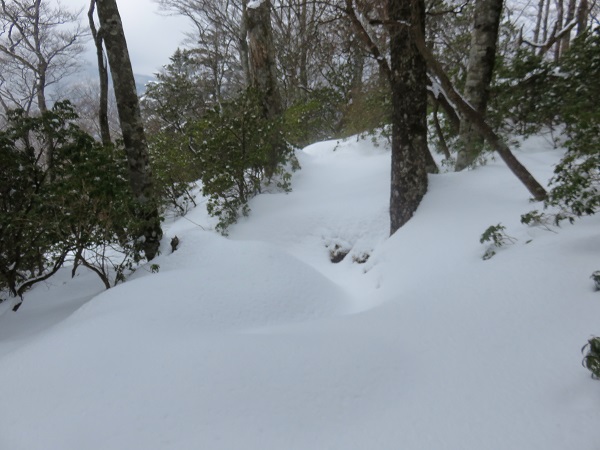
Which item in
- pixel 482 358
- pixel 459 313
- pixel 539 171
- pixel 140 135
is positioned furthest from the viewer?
pixel 140 135

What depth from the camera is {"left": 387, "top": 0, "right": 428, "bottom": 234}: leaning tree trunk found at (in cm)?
352

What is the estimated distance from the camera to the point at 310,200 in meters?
6.20

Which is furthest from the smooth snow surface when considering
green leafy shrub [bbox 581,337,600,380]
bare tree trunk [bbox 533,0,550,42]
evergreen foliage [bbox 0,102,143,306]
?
bare tree trunk [bbox 533,0,550,42]

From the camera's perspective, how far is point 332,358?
73.4 inches

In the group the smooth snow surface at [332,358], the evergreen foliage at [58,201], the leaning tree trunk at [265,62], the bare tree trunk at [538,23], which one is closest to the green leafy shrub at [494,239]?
the smooth snow surface at [332,358]

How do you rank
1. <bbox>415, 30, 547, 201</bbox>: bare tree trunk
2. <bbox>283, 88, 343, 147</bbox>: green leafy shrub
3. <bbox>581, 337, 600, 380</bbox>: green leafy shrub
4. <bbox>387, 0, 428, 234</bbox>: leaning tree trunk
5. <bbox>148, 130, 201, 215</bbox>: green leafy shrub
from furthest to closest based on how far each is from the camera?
<bbox>283, 88, 343, 147</bbox>: green leafy shrub, <bbox>148, 130, 201, 215</bbox>: green leafy shrub, <bbox>387, 0, 428, 234</bbox>: leaning tree trunk, <bbox>415, 30, 547, 201</bbox>: bare tree trunk, <bbox>581, 337, 600, 380</bbox>: green leafy shrub

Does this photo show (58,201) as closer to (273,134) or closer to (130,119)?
(130,119)

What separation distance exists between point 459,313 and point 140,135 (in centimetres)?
452

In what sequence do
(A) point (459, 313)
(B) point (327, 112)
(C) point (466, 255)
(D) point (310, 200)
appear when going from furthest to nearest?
1. (B) point (327, 112)
2. (D) point (310, 200)
3. (C) point (466, 255)
4. (A) point (459, 313)

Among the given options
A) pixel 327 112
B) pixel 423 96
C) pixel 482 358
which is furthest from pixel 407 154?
pixel 327 112

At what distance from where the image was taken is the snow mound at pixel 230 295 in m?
2.48

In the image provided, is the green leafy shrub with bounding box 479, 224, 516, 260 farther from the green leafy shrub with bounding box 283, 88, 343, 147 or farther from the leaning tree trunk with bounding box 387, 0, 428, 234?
the green leafy shrub with bounding box 283, 88, 343, 147

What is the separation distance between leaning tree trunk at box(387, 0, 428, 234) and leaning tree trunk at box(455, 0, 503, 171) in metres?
0.97

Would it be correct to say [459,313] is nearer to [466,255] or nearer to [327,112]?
[466,255]
